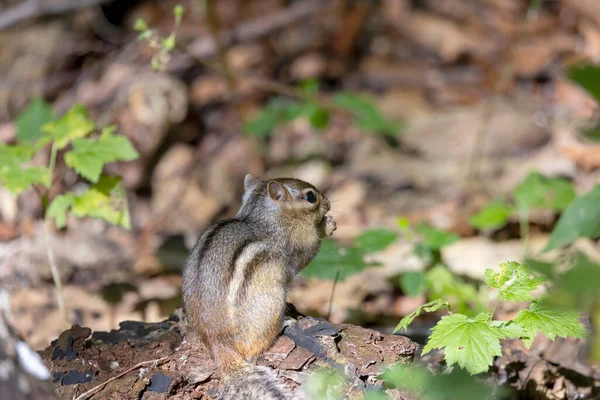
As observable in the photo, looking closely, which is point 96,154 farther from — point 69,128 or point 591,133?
point 591,133

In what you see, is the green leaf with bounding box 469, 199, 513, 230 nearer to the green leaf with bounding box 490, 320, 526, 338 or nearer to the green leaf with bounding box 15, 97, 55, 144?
the green leaf with bounding box 490, 320, 526, 338

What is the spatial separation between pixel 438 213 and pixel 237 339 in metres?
3.83

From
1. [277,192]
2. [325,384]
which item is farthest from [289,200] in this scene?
[325,384]

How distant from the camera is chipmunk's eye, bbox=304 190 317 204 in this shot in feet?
12.9

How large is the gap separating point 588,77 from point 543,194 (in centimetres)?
370

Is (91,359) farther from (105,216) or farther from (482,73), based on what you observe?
(482,73)

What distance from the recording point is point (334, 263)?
4266mm

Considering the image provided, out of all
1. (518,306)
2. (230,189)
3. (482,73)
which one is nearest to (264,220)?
(518,306)

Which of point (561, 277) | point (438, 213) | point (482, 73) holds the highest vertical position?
point (561, 277)

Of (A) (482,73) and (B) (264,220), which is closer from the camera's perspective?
(B) (264,220)

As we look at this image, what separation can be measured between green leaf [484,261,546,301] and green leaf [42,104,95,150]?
2469mm

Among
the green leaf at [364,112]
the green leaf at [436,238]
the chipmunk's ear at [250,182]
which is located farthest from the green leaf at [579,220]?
the green leaf at [364,112]

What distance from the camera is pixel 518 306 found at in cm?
436

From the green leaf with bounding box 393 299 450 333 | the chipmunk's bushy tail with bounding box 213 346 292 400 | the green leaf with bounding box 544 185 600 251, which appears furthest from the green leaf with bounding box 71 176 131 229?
the green leaf with bounding box 544 185 600 251
